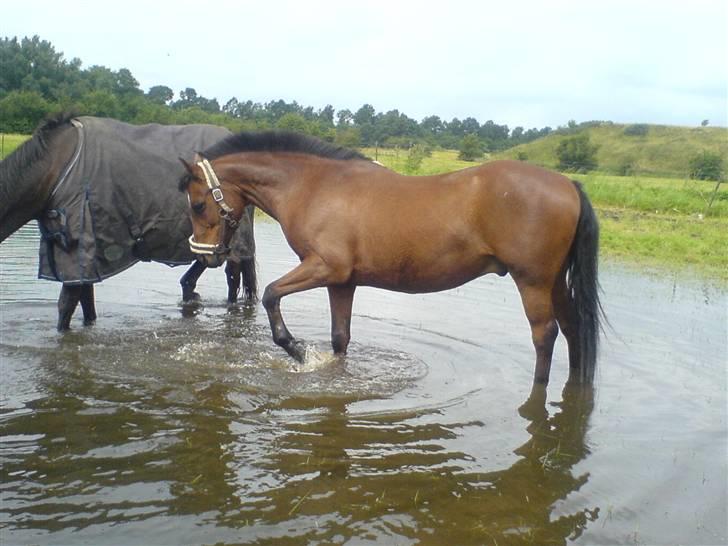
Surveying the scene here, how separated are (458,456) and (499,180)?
2.24 metres

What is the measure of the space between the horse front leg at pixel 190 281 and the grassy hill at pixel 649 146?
131 ft

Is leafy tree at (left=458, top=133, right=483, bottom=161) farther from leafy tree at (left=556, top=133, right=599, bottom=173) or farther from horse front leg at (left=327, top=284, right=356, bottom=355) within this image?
horse front leg at (left=327, top=284, right=356, bottom=355)

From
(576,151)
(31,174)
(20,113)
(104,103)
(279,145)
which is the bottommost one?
(31,174)

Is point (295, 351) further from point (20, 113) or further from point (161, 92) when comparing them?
point (161, 92)

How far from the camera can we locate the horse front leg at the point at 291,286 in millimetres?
5559

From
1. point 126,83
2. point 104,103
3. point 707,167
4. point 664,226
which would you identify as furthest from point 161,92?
point 664,226

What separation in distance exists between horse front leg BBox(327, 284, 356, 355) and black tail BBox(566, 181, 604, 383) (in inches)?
73.7

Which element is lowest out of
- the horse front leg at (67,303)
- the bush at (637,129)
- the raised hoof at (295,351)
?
the raised hoof at (295,351)

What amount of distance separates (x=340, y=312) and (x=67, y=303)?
8.76 ft

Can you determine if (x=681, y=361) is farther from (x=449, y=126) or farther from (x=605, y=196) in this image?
(x=449, y=126)

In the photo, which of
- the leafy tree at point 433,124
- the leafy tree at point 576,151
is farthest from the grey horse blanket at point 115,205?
the leafy tree at point 433,124

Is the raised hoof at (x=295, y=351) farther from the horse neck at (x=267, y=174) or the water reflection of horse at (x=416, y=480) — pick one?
the horse neck at (x=267, y=174)

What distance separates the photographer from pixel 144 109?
108 ft

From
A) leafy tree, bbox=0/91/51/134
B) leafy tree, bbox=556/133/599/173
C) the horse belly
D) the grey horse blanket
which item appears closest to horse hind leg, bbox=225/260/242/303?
the grey horse blanket
